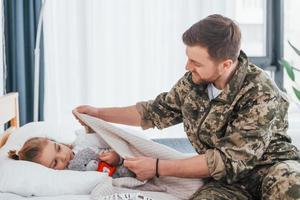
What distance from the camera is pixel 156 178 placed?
5.51ft

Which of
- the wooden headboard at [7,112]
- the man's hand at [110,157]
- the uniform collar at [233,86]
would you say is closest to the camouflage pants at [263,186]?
the uniform collar at [233,86]

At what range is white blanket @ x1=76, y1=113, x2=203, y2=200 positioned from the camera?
1584 mm

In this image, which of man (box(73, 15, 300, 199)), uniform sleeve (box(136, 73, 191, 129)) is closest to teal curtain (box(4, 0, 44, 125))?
uniform sleeve (box(136, 73, 191, 129))

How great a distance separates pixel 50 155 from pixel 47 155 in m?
0.01

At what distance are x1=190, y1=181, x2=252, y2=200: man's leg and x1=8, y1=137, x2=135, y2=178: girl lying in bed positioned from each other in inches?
14.5

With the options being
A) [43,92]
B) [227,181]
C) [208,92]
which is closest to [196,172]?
[227,181]

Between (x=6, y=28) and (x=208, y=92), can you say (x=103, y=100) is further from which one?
(x=208, y=92)

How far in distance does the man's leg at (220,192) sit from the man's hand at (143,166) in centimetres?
17

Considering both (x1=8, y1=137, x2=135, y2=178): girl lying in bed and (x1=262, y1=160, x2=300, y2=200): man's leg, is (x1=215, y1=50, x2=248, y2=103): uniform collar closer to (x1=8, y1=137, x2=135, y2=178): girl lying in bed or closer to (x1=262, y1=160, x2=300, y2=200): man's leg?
(x1=262, y1=160, x2=300, y2=200): man's leg

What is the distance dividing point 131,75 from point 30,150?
1753mm

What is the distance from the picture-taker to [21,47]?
10.6ft

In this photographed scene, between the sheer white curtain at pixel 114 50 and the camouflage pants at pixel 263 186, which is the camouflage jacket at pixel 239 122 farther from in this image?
the sheer white curtain at pixel 114 50

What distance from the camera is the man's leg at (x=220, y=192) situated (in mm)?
1490

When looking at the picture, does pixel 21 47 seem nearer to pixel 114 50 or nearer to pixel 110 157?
pixel 114 50
